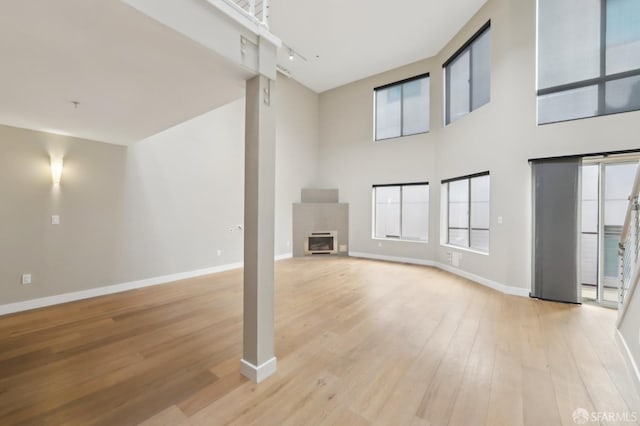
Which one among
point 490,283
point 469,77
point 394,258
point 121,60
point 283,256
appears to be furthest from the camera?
point 283,256

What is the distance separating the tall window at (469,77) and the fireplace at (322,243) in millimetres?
4403

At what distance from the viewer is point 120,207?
4406 millimetres

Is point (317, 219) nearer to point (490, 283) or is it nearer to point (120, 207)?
point (490, 283)

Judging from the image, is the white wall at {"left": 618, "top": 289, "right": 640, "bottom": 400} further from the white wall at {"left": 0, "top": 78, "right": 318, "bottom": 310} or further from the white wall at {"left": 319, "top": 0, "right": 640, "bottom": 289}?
the white wall at {"left": 0, "top": 78, "right": 318, "bottom": 310}

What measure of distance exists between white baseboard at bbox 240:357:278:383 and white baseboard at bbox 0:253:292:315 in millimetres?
3586

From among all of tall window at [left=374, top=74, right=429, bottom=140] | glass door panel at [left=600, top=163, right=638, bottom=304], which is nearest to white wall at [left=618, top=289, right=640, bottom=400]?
glass door panel at [left=600, top=163, right=638, bottom=304]

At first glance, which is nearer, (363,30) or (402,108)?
(363,30)

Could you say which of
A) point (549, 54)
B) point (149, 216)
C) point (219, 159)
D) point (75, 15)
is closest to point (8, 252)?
point (149, 216)

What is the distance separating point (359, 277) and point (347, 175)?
12.0 ft

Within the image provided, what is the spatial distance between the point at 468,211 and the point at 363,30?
4.57 metres

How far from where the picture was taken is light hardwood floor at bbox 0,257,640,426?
1.73 m

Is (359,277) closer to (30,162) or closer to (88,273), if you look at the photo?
(88,273)

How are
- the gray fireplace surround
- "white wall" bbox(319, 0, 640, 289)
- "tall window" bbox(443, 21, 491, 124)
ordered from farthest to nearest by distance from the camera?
the gray fireplace surround < "tall window" bbox(443, 21, 491, 124) < "white wall" bbox(319, 0, 640, 289)

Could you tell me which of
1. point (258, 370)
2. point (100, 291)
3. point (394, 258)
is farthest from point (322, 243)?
point (258, 370)
